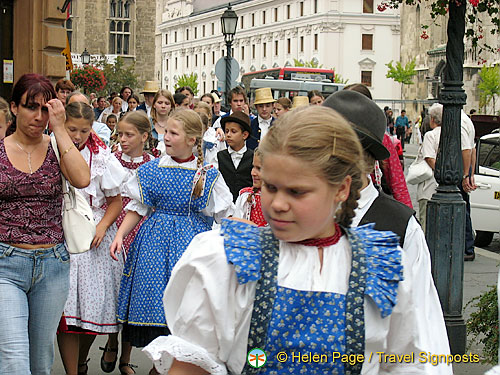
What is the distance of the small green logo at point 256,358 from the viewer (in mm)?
2354

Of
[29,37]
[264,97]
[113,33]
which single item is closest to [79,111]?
[264,97]

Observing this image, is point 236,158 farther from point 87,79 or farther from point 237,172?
point 87,79

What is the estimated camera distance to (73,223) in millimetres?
4543

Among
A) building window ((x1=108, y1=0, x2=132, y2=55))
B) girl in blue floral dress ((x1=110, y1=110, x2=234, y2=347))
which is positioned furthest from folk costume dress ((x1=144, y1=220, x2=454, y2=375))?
building window ((x1=108, y1=0, x2=132, y2=55))

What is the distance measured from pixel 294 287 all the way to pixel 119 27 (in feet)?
232

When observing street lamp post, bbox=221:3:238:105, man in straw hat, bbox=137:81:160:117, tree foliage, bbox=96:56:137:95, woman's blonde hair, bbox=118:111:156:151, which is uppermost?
tree foliage, bbox=96:56:137:95

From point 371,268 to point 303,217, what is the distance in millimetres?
277

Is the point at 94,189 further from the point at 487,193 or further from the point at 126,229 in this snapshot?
the point at 487,193

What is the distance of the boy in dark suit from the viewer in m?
8.57

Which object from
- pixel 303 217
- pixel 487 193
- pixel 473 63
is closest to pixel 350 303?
pixel 303 217

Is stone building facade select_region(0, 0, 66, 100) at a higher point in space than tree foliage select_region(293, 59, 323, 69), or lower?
lower

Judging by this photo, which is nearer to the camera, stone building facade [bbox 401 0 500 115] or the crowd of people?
the crowd of people

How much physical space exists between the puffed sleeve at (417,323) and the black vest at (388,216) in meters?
0.26

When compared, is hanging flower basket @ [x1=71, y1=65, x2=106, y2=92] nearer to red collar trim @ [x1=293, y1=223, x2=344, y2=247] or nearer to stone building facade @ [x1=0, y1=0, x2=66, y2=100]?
stone building facade @ [x1=0, y1=0, x2=66, y2=100]
